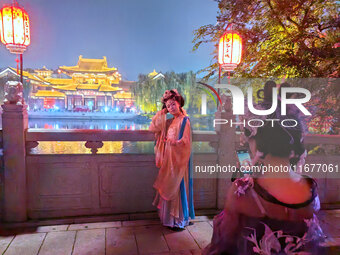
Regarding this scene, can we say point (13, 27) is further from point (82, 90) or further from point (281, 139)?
point (82, 90)

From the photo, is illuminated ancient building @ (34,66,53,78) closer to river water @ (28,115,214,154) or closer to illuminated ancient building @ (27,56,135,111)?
illuminated ancient building @ (27,56,135,111)

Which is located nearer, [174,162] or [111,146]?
[174,162]

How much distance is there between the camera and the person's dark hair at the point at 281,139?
1.16 m

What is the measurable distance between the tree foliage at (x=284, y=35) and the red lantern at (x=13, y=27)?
147 inches

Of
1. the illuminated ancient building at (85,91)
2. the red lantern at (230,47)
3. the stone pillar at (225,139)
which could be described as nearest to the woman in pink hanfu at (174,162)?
the stone pillar at (225,139)

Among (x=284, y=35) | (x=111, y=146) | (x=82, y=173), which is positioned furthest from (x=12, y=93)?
(x=111, y=146)

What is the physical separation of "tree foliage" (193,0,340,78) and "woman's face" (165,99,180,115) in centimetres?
302

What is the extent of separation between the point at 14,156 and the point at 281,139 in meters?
3.22

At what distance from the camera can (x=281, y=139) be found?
1173 mm

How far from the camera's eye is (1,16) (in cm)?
391

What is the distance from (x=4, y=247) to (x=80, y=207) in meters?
0.93

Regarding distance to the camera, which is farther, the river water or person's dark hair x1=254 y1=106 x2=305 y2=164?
the river water

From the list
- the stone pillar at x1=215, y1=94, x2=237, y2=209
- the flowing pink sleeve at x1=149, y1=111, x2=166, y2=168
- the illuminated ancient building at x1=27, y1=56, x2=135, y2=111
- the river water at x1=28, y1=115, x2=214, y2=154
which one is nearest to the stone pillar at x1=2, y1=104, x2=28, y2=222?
the river water at x1=28, y1=115, x2=214, y2=154

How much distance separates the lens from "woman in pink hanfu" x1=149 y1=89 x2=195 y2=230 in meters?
2.91
